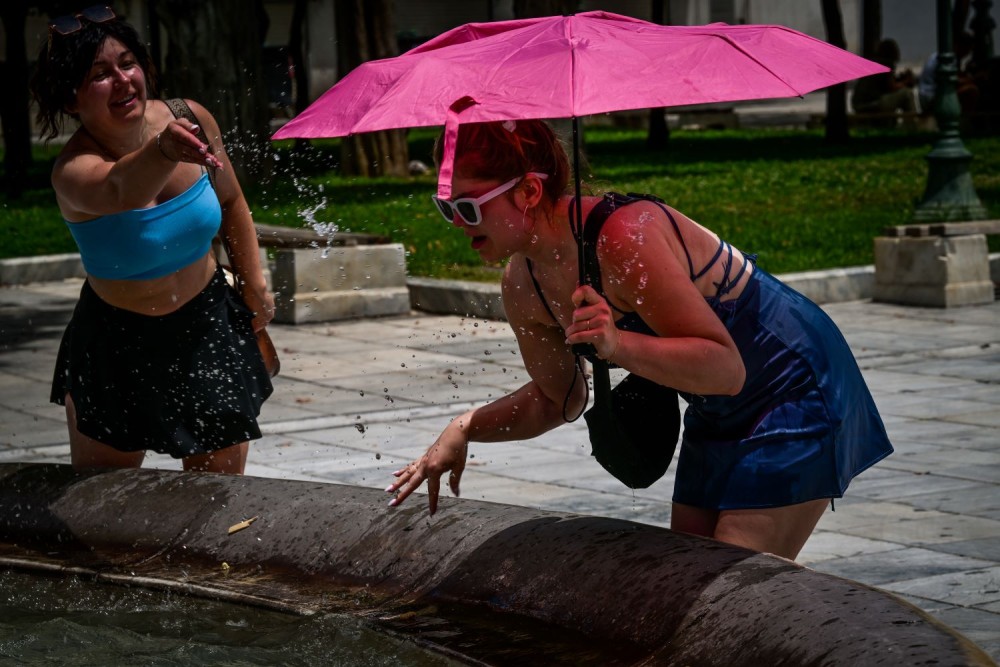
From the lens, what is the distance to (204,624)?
12.5 feet

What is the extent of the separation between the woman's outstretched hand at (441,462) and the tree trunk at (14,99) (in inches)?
739

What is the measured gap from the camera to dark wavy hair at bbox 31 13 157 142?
4047 mm

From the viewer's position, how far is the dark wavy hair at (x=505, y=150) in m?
3.06

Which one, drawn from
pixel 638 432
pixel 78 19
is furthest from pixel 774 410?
pixel 78 19

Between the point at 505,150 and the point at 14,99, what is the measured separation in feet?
66.9

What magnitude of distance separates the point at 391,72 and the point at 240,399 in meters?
1.41

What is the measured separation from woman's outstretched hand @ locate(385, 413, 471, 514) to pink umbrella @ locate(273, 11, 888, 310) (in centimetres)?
59

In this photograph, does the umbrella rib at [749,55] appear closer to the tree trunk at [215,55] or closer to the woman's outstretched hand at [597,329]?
the woman's outstretched hand at [597,329]

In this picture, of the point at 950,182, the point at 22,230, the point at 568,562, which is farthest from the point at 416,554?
the point at 22,230

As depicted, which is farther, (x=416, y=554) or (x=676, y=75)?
(x=416, y=554)

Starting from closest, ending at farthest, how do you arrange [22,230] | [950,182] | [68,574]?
[68,574] → [950,182] → [22,230]

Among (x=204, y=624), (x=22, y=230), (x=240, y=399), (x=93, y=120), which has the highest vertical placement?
(x=93, y=120)

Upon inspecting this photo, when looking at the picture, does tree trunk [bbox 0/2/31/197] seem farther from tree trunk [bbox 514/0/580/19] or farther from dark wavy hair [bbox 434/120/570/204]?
dark wavy hair [bbox 434/120/570/204]

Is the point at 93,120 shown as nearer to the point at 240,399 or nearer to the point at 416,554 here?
the point at 240,399
